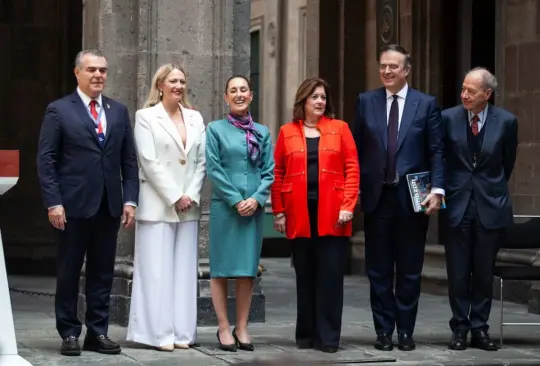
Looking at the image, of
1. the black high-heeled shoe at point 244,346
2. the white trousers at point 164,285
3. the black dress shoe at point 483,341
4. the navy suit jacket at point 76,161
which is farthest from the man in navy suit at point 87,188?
the black dress shoe at point 483,341

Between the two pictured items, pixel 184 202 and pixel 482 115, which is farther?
pixel 482 115

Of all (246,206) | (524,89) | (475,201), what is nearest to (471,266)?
(475,201)

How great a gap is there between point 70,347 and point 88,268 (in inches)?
23.3

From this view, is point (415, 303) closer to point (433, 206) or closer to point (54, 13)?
point (433, 206)

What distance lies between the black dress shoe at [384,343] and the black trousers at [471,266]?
0.51m

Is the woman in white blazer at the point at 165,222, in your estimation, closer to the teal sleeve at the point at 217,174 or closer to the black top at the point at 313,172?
the teal sleeve at the point at 217,174

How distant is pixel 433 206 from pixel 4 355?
341 centimetres

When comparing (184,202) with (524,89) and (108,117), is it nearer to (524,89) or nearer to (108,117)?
(108,117)

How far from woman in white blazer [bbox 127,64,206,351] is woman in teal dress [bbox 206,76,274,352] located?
0.18 meters

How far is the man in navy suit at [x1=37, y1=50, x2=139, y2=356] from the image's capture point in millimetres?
9070

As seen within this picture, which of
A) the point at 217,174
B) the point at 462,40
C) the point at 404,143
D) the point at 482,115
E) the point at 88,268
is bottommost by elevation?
the point at 88,268

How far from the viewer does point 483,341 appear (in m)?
9.77

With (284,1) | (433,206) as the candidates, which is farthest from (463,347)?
(284,1)

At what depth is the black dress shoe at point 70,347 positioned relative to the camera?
9.07m
